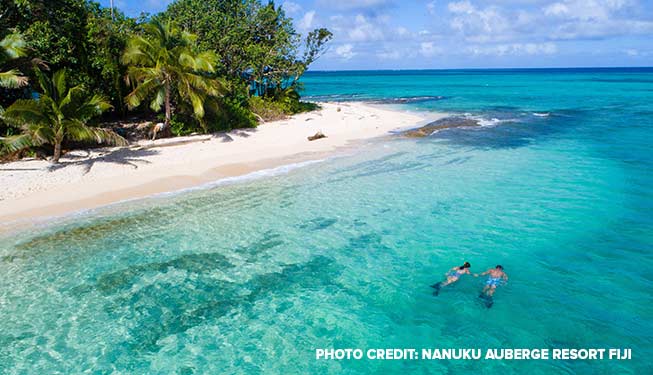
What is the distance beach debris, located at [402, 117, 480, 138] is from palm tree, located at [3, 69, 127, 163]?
1963cm

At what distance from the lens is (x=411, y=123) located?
34781 millimetres

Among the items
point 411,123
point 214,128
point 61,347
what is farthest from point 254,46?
point 61,347

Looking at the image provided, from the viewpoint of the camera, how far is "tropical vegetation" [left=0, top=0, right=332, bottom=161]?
55.3 ft

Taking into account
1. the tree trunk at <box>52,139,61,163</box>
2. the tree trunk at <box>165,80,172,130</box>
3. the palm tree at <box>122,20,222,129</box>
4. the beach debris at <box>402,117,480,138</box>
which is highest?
the palm tree at <box>122,20,222,129</box>

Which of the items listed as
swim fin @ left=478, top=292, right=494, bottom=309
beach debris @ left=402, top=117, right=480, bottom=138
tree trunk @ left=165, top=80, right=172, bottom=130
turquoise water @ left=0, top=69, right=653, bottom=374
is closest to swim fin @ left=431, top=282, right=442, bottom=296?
turquoise water @ left=0, top=69, right=653, bottom=374

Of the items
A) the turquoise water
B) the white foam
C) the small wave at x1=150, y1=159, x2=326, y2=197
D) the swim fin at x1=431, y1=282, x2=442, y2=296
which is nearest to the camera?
the turquoise water

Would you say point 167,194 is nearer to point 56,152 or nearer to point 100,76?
point 56,152

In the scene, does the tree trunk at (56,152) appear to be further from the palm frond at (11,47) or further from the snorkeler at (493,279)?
the snorkeler at (493,279)

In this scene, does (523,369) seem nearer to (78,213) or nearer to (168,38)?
(78,213)

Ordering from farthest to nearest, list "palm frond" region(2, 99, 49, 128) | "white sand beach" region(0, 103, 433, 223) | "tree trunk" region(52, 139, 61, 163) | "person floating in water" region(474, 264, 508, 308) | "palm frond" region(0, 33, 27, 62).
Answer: "tree trunk" region(52, 139, 61, 163)
"palm frond" region(0, 33, 27, 62)
"palm frond" region(2, 99, 49, 128)
"white sand beach" region(0, 103, 433, 223)
"person floating in water" region(474, 264, 508, 308)

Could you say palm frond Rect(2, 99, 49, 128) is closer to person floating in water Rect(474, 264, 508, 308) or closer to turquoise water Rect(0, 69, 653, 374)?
turquoise water Rect(0, 69, 653, 374)

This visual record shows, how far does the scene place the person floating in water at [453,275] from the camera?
978 cm

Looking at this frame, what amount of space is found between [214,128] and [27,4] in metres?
10.9

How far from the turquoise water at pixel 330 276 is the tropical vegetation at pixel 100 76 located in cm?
622
